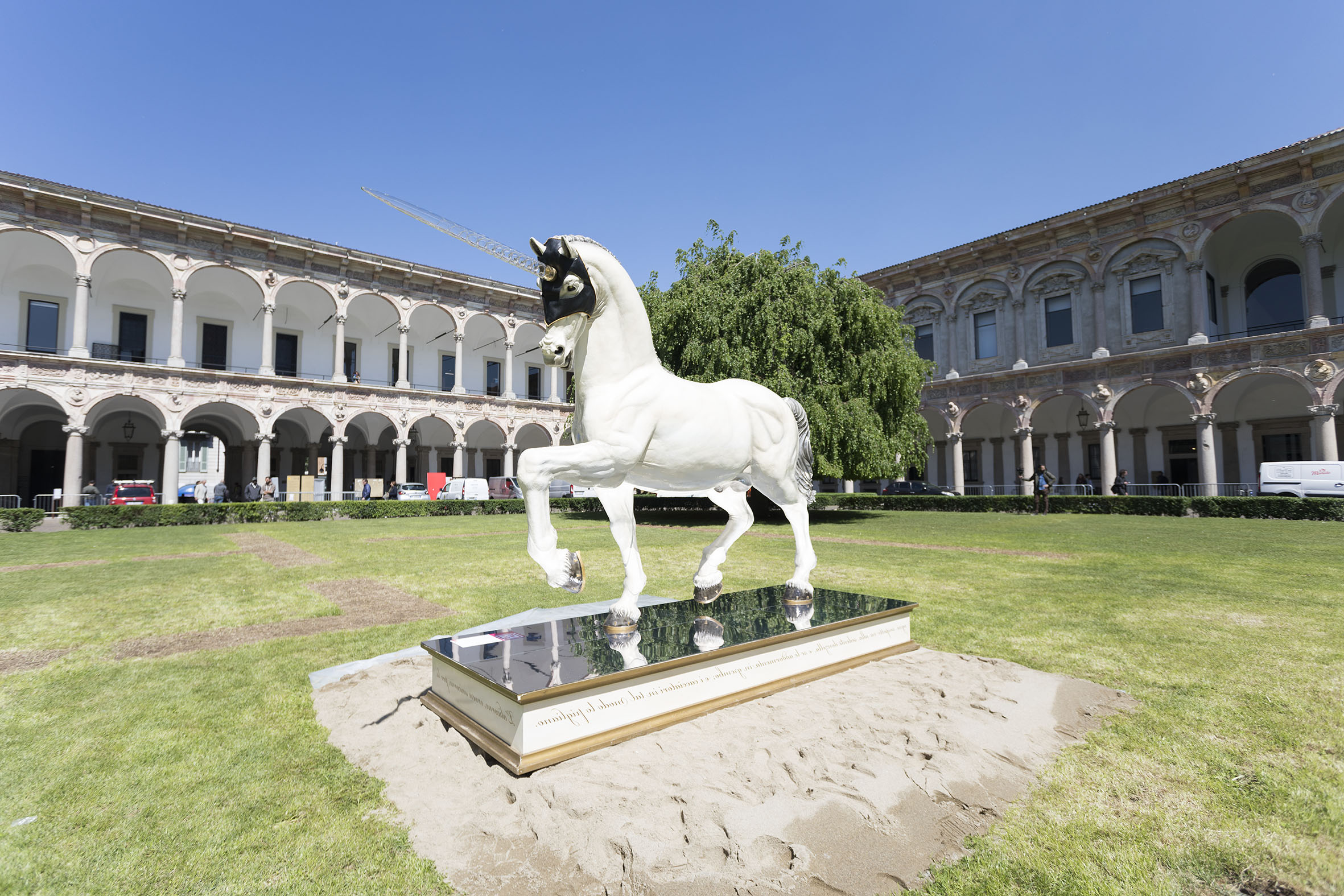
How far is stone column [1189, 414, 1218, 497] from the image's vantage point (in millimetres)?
22969

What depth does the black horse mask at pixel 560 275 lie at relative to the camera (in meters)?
3.57

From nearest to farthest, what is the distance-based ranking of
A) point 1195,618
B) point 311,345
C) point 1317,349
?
point 1195,618 → point 1317,349 → point 311,345

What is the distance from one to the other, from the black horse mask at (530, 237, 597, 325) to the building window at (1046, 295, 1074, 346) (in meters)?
30.1

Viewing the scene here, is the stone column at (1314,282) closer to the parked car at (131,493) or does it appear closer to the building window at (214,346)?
the building window at (214,346)

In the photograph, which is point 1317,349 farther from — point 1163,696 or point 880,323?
point 1163,696

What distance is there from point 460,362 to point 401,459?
549 cm

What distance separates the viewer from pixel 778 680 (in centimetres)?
397

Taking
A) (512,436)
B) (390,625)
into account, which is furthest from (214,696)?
(512,436)

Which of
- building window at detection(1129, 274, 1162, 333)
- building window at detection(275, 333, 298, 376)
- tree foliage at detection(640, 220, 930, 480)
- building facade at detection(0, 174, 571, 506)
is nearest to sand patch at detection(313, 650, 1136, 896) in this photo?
tree foliage at detection(640, 220, 930, 480)

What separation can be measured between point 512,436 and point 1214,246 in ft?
107

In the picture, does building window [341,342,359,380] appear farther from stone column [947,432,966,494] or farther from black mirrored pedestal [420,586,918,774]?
black mirrored pedestal [420,586,918,774]

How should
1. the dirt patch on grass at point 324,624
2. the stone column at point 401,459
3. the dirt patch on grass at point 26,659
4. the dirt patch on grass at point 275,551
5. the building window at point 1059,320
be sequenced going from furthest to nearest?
the stone column at point 401,459
the building window at point 1059,320
the dirt patch on grass at point 275,551
the dirt patch on grass at point 324,624
the dirt patch on grass at point 26,659

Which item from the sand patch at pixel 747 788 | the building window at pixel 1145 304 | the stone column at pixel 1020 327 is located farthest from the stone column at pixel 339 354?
the building window at pixel 1145 304

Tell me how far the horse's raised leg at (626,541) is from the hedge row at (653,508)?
753 inches
